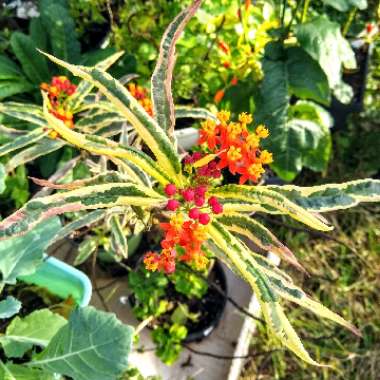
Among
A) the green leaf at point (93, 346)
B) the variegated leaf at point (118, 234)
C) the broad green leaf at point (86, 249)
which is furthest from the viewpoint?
the broad green leaf at point (86, 249)

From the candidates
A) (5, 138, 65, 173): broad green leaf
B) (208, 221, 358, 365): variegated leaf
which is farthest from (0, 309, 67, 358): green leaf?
(208, 221, 358, 365): variegated leaf

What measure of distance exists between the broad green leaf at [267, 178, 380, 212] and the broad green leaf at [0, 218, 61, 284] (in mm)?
466

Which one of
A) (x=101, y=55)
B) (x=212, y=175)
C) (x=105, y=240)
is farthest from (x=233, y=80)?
(x=212, y=175)

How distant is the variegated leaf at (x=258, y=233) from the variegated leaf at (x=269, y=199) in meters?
0.04

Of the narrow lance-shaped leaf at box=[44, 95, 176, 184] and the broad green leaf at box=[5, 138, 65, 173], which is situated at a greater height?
the narrow lance-shaped leaf at box=[44, 95, 176, 184]

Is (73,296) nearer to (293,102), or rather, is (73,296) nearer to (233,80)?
(233,80)

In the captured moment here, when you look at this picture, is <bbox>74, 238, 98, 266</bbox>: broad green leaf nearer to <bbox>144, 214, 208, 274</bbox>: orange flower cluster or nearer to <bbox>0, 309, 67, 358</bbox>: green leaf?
<bbox>0, 309, 67, 358</bbox>: green leaf

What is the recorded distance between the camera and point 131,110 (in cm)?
83

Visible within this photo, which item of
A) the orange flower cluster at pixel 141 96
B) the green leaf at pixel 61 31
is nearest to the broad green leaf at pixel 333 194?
the orange flower cluster at pixel 141 96

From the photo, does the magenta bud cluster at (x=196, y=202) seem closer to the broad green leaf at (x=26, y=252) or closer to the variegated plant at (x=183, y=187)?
the variegated plant at (x=183, y=187)

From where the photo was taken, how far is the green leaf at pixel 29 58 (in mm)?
1425

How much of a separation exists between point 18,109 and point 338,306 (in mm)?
1056

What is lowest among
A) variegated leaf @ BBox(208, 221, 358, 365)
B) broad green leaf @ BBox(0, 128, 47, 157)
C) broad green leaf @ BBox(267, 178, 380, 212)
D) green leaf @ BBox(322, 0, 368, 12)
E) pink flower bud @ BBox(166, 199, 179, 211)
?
variegated leaf @ BBox(208, 221, 358, 365)

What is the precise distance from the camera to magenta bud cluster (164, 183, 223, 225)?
0.83 metres
